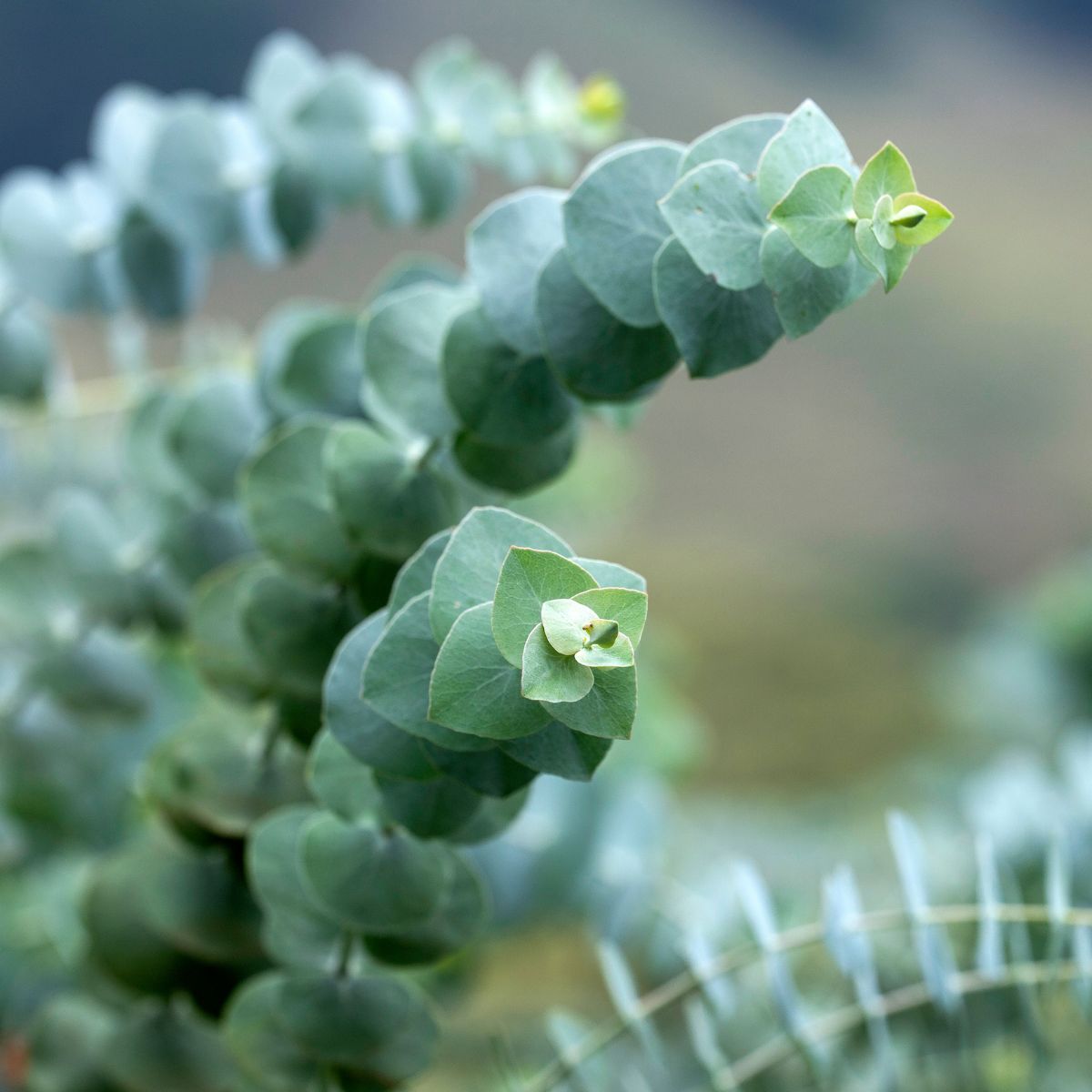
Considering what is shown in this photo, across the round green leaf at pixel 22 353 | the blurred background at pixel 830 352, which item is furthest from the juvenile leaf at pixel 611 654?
the blurred background at pixel 830 352

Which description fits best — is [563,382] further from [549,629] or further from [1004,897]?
[1004,897]

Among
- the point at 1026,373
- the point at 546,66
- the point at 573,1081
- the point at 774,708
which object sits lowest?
the point at 573,1081

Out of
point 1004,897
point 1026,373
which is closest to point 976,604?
point 1026,373

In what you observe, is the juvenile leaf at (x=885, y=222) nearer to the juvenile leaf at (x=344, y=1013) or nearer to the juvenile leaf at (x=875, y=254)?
the juvenile leaf at (x=875, y=254)

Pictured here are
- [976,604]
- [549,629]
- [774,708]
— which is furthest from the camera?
[976,604]

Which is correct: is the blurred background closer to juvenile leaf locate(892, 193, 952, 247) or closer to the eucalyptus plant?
the eucalyptus plant

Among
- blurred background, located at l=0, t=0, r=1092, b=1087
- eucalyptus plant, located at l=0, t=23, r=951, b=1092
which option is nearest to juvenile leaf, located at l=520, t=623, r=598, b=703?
eucalyptus plant, located at l=0, t=23, r=951, b=1092

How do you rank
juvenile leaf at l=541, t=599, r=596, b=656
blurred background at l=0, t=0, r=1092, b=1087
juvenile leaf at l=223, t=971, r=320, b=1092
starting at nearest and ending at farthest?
1. juvenile leaf at l=541, t=599, r=596, b=656
2. juvenile leaf at l=223, t=971, r=320, b=1092
3. blurred background at l=0, t=0, r=1092, b=1087
